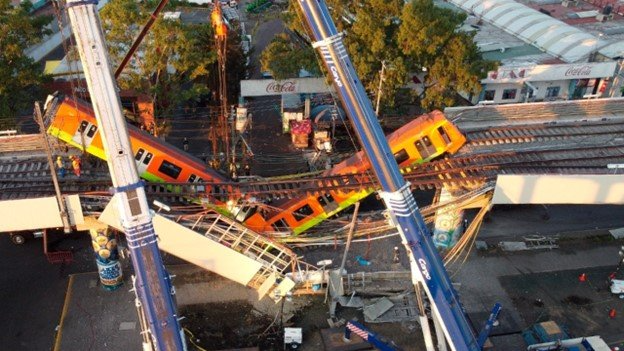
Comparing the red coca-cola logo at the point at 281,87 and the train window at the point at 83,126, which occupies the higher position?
the train window at the point at 83,126

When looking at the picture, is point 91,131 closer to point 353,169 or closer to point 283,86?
point 353,169

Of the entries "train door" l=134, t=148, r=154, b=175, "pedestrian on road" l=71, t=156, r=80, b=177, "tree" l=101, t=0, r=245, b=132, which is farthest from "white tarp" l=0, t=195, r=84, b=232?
"tree" l=101, t=0, r=245, b=132

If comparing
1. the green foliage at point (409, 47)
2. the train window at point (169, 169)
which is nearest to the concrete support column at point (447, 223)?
the green foliage at point (409, 47)

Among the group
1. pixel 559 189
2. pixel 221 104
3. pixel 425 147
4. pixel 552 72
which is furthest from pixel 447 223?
pixel 552 72

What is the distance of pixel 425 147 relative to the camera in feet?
84.9

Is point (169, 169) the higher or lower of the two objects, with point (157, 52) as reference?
lower

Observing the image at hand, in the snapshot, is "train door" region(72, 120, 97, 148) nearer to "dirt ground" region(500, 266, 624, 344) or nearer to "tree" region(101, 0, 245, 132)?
"tree" region(101, 0, 245, 132)

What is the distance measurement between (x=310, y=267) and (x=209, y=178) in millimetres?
6523

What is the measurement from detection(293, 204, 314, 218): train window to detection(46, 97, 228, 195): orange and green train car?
3.96 meters

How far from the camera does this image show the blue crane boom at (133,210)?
46.2ft

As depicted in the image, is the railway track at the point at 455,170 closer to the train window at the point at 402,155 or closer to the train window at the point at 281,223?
the train window at the point at 402,155

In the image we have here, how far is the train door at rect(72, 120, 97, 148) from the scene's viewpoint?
82.1 ft

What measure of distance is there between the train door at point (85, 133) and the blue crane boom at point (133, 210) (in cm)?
1155

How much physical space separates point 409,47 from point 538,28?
60.8ft
